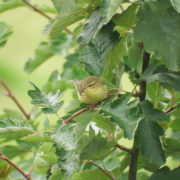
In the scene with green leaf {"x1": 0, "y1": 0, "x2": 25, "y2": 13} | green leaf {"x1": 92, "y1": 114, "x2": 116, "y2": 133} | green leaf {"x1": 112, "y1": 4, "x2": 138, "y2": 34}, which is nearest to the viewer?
green leaf {"x1": 112, "y1": 4, "x2": 138, "y2": 34}

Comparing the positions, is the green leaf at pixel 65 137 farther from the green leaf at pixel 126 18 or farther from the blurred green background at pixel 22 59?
the blurred green background at pixel 22 59

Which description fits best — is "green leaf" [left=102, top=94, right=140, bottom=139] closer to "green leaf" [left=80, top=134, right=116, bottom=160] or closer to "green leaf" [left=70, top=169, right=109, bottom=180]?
"green leaf" [left=80, top=134, right=116, bottom=160]

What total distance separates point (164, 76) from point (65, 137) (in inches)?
9.8

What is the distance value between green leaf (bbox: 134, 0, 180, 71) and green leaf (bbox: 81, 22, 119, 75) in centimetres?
8

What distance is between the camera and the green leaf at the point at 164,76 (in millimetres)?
833

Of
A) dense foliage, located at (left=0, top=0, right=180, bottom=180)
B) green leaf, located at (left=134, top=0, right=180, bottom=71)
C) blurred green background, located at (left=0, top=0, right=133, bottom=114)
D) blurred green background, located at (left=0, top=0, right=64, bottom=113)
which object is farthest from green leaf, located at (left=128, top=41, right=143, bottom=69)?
blurred green background, located at (left=0, top=0, right=64, bottom=113)

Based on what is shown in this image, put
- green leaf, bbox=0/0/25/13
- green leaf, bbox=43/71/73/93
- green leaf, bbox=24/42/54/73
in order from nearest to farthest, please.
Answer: green leaf, bbox=43/71/73/93 → green leaf, bbox=0/0/25/13 → green leaf, bbox=24/42/54/73

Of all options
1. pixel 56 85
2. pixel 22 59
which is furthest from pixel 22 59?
pixel 56 85

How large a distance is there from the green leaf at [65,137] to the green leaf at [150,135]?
0.15 metres

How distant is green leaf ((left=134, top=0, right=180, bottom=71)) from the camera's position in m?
0.81

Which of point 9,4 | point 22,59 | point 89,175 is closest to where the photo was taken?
point 89,175

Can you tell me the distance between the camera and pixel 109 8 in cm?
77

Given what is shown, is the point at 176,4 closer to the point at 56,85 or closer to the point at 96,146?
the point at 96,146

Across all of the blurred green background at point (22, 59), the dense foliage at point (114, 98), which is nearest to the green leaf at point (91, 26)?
the dense foliage at point (114, 98)
